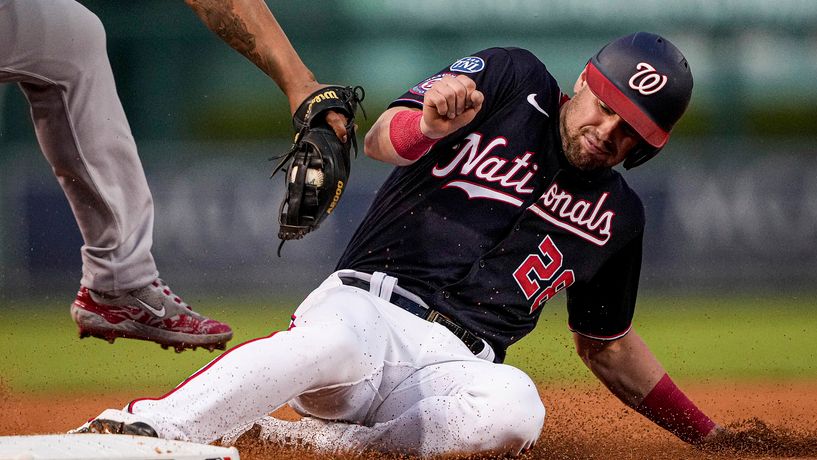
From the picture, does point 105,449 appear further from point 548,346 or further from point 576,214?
point 548,346

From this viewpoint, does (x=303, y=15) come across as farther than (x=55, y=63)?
Yes

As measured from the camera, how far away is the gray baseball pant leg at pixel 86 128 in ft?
9.37

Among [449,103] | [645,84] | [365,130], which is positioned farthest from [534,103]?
[365,130]

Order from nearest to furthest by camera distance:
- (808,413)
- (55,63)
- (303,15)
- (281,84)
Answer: (281,84)
(55,63)
(808,413)
(303,15)

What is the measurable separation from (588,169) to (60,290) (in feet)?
16.1

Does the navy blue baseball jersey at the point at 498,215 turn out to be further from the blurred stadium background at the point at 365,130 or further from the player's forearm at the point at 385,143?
the blurred stadium background at the point at 365,130

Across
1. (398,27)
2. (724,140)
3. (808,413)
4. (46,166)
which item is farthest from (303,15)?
(808,413)

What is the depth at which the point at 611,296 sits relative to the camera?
133 inches

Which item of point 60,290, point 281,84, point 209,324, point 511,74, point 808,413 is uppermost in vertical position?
point 281,84

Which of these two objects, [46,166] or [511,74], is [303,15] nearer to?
[46,166]

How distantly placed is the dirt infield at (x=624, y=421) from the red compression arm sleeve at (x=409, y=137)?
889 millimetres

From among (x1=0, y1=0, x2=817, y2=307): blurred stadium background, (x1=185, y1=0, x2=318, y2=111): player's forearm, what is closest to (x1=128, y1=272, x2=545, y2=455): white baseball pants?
(x1=185, y1=0, x2=318, y2=111): player's forearm

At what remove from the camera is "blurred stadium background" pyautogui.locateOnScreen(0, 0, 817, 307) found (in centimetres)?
704

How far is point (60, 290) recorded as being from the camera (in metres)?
7.01
